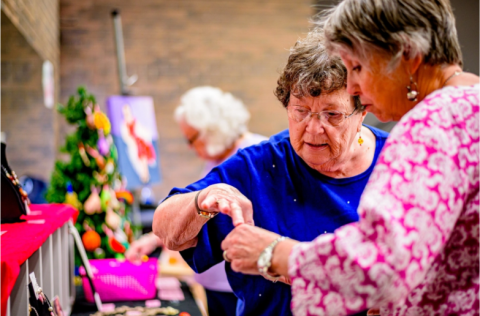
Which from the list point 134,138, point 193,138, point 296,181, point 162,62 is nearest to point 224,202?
point 296,181

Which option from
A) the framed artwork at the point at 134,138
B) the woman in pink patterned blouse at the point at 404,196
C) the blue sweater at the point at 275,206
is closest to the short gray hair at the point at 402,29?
the woman in pink patterned blouse at the point at 404,196

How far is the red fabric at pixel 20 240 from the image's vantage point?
1107 millimetres

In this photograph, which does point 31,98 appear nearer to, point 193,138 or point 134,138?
point 134,138

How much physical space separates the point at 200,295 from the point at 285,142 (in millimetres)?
1450

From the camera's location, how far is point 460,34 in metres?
2.59

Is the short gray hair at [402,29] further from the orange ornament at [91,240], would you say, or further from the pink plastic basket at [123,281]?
the orange ornament at [91,240]

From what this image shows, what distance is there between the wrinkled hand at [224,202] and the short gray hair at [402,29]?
45 cm

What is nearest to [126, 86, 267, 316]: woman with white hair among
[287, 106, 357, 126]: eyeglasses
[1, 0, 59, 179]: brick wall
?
[287, 106, 357, 126]: eyeglasses

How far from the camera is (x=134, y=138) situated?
174 inches

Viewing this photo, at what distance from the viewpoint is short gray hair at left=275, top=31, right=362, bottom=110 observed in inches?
52.7

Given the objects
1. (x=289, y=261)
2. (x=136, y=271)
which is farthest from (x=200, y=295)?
(x=289, y=261)

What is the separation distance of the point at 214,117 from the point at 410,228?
90.3 inches

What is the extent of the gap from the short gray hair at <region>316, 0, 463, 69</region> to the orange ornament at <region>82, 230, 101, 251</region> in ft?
7.96

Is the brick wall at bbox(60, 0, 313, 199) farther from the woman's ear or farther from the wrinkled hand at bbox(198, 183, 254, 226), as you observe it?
the woman's ear
